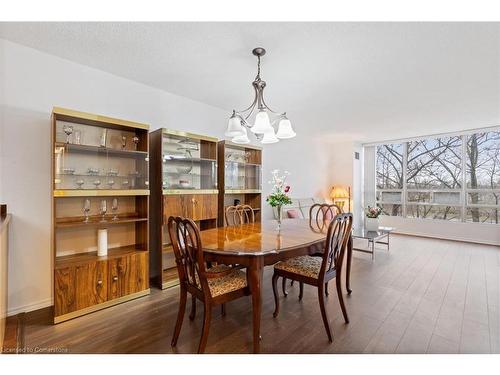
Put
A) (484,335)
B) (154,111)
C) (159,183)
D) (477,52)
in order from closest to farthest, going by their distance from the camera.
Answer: (484,335)
(477,52)
(159,183)
(154,111)

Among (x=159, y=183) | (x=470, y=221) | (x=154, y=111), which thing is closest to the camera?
(x=159, y=183)

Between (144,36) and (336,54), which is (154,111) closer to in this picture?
(144,36)

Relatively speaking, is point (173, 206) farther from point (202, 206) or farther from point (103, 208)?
point (103, 208)

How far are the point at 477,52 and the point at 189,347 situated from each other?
3467mm

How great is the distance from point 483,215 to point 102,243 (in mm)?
6937

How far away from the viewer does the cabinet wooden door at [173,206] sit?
Answer: 285cm

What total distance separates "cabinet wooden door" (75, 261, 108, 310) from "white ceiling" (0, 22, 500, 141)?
1.99 metres

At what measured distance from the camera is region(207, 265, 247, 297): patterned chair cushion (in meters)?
1.76

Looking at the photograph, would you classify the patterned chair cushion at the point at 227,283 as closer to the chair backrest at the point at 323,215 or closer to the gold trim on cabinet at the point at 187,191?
the chair backrest at the point at 323,215

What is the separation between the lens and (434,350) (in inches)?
68.7

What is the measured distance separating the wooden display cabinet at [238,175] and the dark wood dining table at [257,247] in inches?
47.7

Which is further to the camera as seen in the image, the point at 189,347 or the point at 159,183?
the point at 159,183

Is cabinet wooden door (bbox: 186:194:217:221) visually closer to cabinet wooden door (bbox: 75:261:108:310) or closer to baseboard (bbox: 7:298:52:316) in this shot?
cabinet wooden door (bbox: 75:261:108:310)
